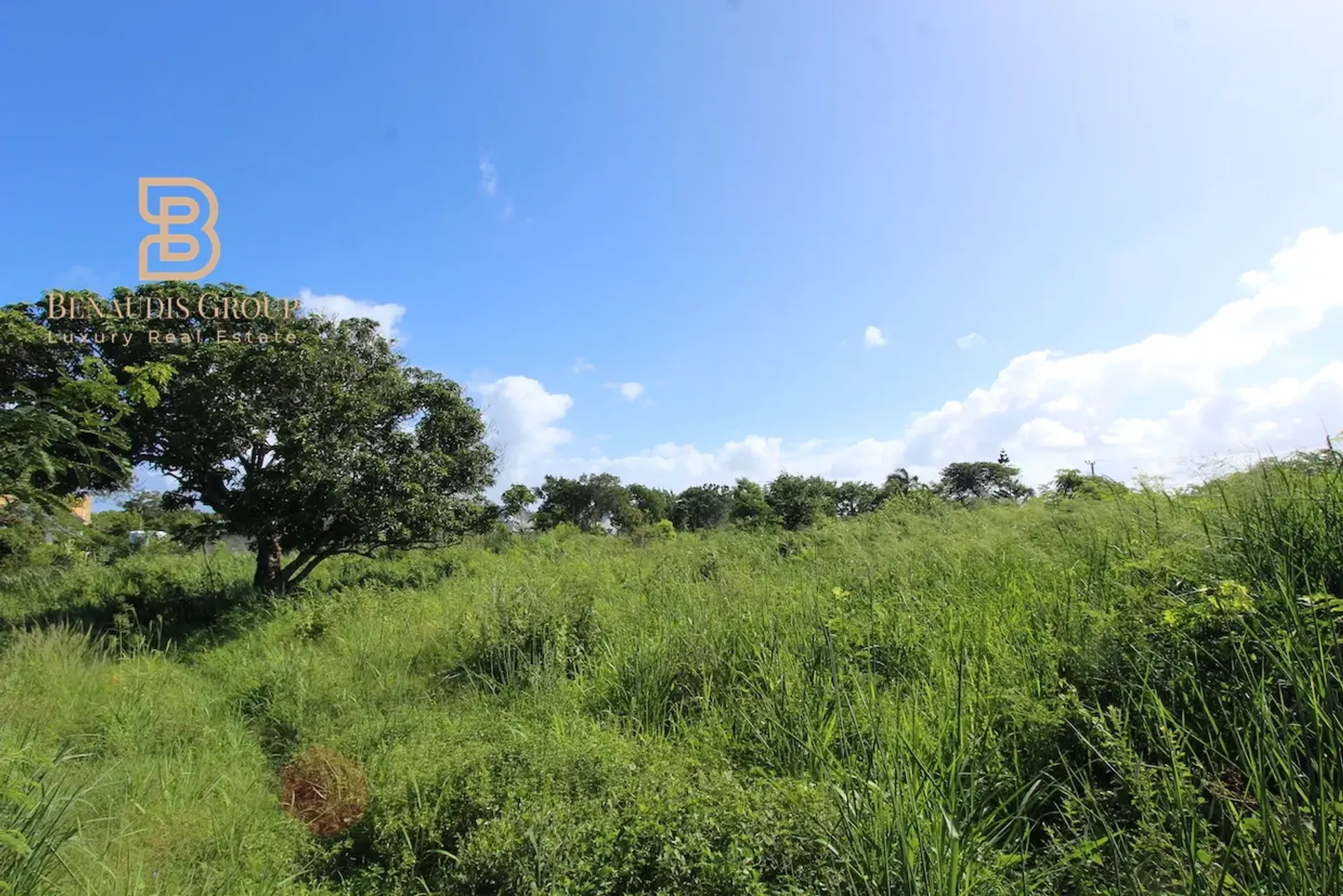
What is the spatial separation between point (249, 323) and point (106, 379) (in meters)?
7.95

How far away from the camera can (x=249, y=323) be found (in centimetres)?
920

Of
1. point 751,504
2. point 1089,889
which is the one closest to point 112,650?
point 1089,889

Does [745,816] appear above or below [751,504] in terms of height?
below

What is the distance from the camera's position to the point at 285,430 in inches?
341

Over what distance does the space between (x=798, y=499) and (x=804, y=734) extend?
46.7 feet

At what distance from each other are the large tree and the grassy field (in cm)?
326

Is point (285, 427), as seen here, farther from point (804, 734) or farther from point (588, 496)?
point (588, 496)

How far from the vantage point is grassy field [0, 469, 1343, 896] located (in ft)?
6.15

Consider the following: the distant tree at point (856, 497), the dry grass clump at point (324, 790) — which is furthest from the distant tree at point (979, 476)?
the dry grass clump at point (324, 790)

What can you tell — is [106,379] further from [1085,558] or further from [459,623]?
[1085,558]

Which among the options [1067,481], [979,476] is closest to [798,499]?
[1067,481]

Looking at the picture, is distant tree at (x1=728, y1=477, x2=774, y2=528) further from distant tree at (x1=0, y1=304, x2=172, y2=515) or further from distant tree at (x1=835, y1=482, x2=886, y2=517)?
distant tree at (x1=0, y1=304, x2=172, y2=515)

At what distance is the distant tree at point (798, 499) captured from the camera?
14.8 m

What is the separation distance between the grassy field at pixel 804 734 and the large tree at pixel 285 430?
326 cm
